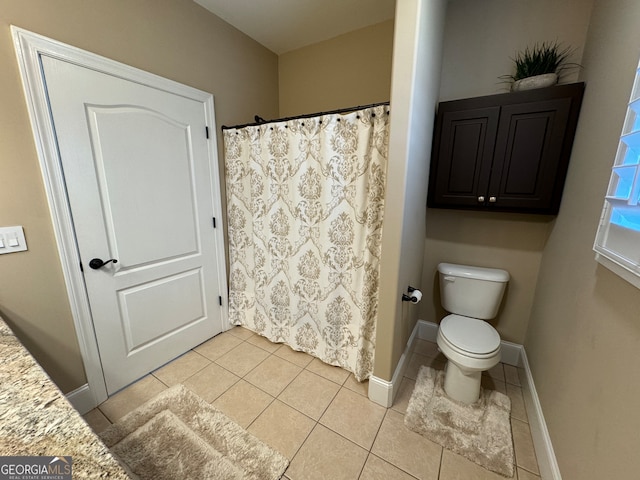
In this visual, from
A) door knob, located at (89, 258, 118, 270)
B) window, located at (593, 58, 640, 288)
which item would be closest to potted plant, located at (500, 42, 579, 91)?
window, located at (593, 58, 640, 288)

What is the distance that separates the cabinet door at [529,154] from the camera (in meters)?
1.47

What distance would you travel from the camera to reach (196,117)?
6.16 feet

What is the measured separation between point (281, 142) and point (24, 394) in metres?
1.69

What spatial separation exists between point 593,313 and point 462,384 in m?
0.87

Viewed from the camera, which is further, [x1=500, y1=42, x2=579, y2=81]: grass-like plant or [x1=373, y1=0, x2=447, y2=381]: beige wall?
[x1=500, y1=42, x2=579, y2=81]: grass-like plant

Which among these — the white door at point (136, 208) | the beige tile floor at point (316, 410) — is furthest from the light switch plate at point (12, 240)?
the beige tile floor at point (316, 410)

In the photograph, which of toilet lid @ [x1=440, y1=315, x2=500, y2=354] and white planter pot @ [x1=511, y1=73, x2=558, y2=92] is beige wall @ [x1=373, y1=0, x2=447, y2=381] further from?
white planter pot @ [x1=511, y1=73, x2=558, y2=92]

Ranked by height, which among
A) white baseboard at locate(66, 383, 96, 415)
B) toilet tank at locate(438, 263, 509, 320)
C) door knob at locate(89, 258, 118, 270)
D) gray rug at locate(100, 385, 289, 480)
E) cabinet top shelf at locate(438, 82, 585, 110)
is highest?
cabinet top shelf at locate(438, 82, 585, 110)

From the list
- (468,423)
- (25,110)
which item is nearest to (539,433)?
(468,423)

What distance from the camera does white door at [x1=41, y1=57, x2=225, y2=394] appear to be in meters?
1.39

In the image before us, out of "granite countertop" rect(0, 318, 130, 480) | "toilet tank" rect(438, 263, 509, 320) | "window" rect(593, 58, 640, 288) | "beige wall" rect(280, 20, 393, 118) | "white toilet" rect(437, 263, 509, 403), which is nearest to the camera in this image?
"granite countertop" rect(0, 318, 130, 480)

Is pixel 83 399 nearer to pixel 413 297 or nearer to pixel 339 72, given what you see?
pixel 413 297

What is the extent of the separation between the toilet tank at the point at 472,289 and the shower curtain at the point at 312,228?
2.24 feet

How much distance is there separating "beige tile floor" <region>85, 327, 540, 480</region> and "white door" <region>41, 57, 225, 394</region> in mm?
241
